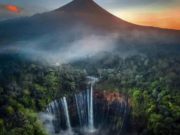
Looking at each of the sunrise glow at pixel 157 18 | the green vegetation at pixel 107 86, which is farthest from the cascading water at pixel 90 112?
the sunrise glow at pixel 157 18

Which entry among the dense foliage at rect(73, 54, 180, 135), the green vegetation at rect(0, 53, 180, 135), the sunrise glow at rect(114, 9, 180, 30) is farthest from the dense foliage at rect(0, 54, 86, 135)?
the sunrise glow at rect(114, 9, 180, 30)

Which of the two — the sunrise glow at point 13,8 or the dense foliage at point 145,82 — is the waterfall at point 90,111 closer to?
the dense foliage at point 145,82

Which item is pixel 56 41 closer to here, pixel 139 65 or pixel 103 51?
pixel 103 51

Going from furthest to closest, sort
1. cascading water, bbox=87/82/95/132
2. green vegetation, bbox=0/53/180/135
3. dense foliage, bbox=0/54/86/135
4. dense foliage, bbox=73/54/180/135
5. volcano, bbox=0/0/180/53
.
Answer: cascading water, bbox=87/82/95/132 → dense foliage, bbox=73/54/180/135 → volcano, bbox=0/0/180/53 → green vegetation, bbox=0/53/180/135 → dense foliage, bbox=0/54/86/135

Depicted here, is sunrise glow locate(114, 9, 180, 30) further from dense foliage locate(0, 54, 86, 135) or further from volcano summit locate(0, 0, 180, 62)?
dense foliage locate(0, 54, 86, 135)

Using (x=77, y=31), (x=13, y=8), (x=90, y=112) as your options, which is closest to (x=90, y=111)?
Result: (x=90, y=112)

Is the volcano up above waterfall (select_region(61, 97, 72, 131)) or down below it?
above

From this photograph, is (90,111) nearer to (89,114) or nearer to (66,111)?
(89,114)
